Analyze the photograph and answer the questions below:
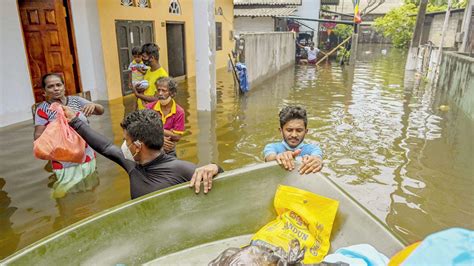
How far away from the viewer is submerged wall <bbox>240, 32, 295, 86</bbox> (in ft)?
30.5

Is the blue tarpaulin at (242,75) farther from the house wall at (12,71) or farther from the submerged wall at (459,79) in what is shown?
the submerged wall at (459,79)

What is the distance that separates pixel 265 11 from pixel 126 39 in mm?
11225

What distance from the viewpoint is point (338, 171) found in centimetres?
420

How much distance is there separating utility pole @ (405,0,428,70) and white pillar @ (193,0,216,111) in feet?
31.0

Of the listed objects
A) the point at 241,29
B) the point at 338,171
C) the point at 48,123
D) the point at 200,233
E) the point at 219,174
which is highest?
the point at 241,29

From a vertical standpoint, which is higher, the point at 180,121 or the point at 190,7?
the point at 190,7

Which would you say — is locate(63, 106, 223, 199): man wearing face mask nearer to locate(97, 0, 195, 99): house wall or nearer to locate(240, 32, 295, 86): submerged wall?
locate(97, 0, 195, 99): house wall

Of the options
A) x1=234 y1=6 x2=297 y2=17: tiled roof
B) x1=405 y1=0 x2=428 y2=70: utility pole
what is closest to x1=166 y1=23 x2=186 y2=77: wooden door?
x1=234 y1=6 x2=297 y2=17: tiled roof

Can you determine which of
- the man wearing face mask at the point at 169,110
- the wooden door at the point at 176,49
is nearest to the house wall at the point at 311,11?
the wooden door at the point at 176,49

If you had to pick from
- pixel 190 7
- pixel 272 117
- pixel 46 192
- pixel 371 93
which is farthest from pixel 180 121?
pixel 190 7

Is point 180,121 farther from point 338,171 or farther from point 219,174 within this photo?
point 338,171

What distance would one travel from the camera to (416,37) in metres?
12.9

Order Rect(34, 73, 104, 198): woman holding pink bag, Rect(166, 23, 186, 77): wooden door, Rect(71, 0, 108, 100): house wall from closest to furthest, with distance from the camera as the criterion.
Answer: Rect(34, 73, 104, 198): woman holding pink bag → Rect(71, 0, 108, 100): house wall → Rect(166, 23, 186, 77): wooden door

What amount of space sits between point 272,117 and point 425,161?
2848mm
